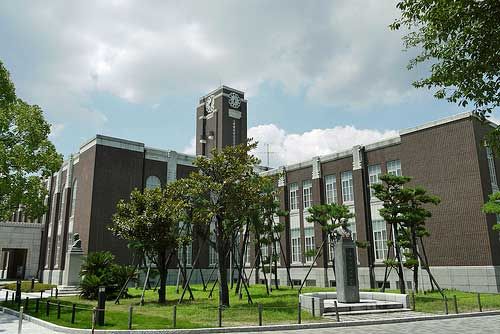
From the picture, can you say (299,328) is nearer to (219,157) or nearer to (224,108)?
(219,157)

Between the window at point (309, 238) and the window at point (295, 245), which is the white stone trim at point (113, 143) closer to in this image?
the window at point (295, 245)

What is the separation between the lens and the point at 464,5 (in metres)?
9.23

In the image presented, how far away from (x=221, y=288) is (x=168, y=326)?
6.66m

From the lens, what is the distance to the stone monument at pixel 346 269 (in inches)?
782

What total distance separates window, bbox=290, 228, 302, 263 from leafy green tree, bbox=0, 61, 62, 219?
27077mm

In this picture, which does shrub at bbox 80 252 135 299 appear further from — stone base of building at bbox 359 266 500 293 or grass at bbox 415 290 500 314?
stone base of building at bbox 359 266 500 293

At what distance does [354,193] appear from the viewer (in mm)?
37875

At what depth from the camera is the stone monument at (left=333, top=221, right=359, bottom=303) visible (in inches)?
782

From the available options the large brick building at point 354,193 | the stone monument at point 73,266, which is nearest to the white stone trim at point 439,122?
the large brick building at point 354,193

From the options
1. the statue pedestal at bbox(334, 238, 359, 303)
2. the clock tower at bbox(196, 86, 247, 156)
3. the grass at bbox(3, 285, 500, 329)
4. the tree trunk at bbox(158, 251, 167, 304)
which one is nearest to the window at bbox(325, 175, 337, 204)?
the grass at bbox(3, 285, 500, 329)

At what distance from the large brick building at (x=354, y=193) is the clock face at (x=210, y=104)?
2347 centimetres

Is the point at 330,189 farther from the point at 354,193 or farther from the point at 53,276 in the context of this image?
the point at 53,276

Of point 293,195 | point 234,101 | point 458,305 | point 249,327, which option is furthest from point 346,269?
point 234,101

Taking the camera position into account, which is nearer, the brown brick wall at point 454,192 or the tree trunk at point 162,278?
the tree trunk at point 162,278
